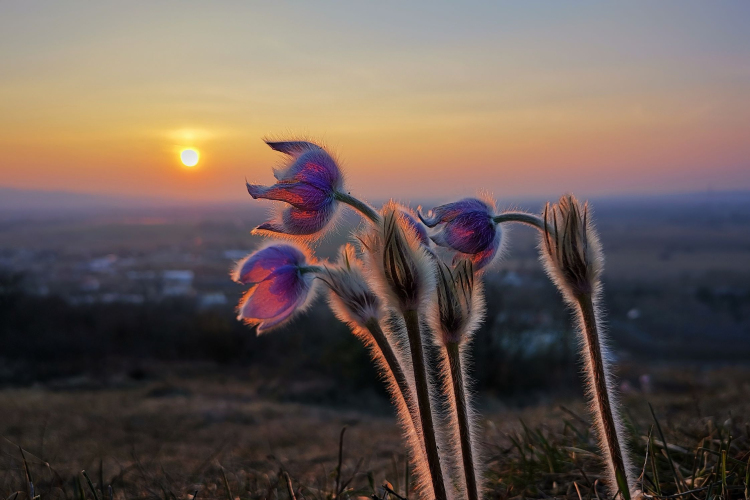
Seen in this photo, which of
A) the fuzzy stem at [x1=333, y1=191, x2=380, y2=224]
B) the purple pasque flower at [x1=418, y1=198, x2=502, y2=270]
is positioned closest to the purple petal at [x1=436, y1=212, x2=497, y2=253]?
the purple pasque flower at [x1=418, y1=198, x2=502, y2=270]

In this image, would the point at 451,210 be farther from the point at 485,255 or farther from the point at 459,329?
the point at 459,329

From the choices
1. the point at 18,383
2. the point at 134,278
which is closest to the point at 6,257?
the point at 134,278

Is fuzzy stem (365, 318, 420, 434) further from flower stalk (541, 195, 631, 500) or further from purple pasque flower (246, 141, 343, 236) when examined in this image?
flower stalk (541, 195, 631, 500)

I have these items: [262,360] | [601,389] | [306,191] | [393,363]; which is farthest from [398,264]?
[262,360]

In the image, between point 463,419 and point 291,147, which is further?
point 291,147

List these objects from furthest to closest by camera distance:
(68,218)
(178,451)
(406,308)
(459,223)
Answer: (68,218), (178,451), (459,223), (406,308)

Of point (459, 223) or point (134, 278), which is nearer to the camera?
point (459, 223)

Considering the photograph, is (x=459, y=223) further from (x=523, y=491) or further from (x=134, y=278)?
(x=134, y=278)
